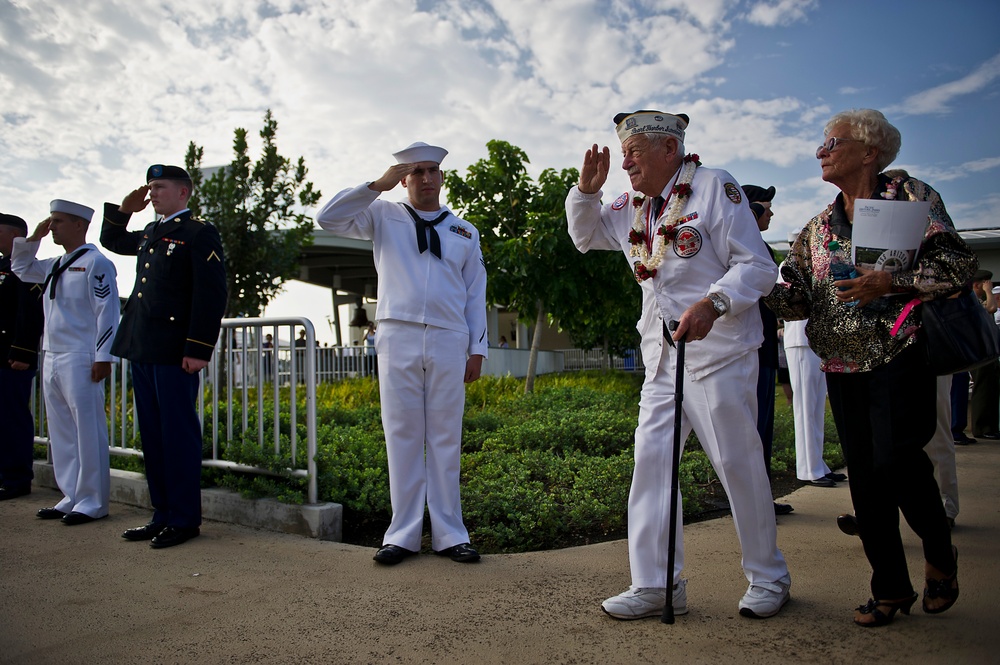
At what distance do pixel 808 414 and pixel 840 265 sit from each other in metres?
3.38

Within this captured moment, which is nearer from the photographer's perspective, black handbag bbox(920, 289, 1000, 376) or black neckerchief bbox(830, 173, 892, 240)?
black handbag bbox(920, 289, 1000, 376)

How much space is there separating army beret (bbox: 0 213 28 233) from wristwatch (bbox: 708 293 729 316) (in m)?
6.10

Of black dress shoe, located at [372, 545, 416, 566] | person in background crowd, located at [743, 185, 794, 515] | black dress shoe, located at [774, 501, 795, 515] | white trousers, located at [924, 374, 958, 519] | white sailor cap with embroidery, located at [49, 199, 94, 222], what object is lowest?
black dress shoe, located at [774, 501, 795, 515]

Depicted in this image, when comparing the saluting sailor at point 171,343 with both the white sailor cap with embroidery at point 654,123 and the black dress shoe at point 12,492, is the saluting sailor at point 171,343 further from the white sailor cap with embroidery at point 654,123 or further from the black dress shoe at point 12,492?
the white sailor cap with embroidery at point 654,123

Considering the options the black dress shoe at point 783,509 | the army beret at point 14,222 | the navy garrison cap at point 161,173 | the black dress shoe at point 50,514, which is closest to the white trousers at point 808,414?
the black dress shoe at point 783,509

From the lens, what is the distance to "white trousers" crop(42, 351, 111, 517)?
5207mm

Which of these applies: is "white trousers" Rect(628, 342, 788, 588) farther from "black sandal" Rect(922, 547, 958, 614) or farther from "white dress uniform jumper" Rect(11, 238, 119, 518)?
"white dress uniform jumper" Rect(11, 238, 119, 518)

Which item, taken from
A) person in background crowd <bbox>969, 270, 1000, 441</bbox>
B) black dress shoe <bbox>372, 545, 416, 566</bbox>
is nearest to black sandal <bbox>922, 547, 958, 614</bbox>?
black dress shoe <bbox>372, 545, 416, 566</bbox>

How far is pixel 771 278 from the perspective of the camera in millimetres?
3098

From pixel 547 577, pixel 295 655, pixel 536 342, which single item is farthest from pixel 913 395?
pixel 536 342

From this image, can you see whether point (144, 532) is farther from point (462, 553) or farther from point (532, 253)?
point (532, 253)

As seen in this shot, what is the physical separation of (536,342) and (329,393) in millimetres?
3943

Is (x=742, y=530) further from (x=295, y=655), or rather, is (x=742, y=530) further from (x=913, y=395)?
(x=295, y=655)

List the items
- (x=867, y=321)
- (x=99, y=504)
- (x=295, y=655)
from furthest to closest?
1. (x=99, y=504)
2. (x=867, y=321)
3. (x=295, y=655)
